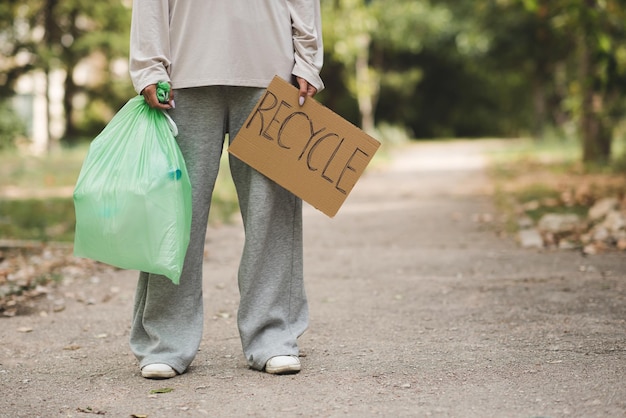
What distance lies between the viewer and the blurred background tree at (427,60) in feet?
44.3

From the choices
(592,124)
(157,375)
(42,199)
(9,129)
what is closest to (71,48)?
(9,129)

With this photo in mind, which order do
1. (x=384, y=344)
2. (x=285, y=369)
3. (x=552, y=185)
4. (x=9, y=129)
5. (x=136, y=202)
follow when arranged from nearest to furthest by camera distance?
1. (x=136, y=202)
2. (x=285, y=369)
3. (x=384, y=344)
4. (x=552, y=185)
5. (x=9, y=129)

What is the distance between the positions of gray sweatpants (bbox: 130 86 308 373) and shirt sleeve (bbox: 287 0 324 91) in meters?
0.20

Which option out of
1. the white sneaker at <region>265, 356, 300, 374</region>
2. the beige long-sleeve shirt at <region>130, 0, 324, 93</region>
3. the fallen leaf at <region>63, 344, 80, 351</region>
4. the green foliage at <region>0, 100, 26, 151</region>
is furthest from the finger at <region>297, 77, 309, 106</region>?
the green foliage at <region>0, 100, 26, 151</region>

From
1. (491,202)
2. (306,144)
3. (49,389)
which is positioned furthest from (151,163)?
(491,202)

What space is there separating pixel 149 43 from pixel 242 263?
0.94 metres

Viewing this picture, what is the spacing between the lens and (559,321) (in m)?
4.24

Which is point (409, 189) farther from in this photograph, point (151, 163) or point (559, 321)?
point (151, 163)

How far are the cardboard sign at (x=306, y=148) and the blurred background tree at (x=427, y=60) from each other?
18.0 ft

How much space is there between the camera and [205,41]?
10.7ft

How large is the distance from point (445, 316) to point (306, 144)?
4.89ft

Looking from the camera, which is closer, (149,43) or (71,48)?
(149,43)

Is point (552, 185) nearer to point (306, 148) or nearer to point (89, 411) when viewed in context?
point (306, 148)

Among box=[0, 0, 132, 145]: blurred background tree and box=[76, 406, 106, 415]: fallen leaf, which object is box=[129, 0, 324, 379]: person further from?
box=[0, 0, 132, 145]: blurred background tree
